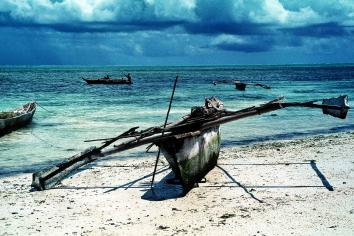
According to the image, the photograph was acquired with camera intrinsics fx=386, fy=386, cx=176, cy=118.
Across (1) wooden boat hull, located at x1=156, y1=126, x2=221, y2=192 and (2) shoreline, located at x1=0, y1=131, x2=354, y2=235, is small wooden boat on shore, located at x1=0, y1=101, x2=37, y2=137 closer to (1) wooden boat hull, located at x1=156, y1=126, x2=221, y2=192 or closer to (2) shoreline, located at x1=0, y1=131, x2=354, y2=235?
(2) shoreline, located at x1=0, y1=131, x2=354, y2=235

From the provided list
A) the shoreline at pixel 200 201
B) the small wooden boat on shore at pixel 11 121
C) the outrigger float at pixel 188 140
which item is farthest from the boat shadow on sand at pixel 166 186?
the small wooden boat on shore at pixel 11 121

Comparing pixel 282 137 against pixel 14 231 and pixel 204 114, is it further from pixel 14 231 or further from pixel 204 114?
pixel 14 231

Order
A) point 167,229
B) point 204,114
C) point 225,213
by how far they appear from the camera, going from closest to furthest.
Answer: point 167,229 < point 225,213 < point 204,114

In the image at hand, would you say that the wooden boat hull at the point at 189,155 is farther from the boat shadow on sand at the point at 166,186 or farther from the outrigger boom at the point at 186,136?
the boat shadow on sand at the point at 166,186

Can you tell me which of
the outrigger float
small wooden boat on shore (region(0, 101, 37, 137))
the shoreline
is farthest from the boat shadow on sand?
small wooden boat on shore (region(0, 101, 37, 137))

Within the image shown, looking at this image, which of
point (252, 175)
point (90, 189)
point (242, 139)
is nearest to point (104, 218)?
point (90, 189)

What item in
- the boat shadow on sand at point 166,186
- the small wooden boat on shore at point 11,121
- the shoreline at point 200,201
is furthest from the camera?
the small wooden boat on shore at point 11,121

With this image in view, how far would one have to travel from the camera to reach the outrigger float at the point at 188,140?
8.26 m

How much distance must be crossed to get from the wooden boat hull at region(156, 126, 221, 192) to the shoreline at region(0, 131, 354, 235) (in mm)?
342

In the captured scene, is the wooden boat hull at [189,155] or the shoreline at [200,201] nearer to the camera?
the shoreline at [200,201]

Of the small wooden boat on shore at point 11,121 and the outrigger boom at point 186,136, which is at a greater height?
the outrigger boom at point 186,136

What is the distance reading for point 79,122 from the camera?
876 inches

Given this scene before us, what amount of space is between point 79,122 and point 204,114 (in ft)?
47.0

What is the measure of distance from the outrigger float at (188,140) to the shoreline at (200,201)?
0.39 m
